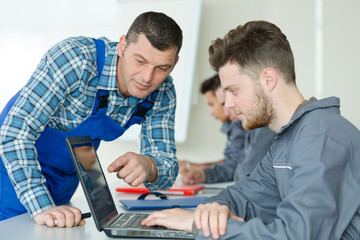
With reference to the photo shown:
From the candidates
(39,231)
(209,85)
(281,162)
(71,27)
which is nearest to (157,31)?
(281,162)

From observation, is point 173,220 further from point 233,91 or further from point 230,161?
point 230,161

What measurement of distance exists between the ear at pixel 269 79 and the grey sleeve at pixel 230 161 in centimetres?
130

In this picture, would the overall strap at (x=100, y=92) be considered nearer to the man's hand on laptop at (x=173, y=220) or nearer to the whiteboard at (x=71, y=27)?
the man's hand on laptop at (x=173, y=220)

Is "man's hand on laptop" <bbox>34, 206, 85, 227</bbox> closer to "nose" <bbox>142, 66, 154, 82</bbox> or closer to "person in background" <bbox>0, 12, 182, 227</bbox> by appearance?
"person in background" <bbox>0, 12, 182, 227</bbox>

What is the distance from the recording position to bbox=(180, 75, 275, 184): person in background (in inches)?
89.5

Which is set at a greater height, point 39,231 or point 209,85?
point 209,85

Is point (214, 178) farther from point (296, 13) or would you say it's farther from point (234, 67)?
point (296, 13)

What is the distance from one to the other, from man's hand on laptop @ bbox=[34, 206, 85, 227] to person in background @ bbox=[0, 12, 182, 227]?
0.14ft

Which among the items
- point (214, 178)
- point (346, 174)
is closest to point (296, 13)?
point (214, 178)

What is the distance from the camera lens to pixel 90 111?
1567 millimetres

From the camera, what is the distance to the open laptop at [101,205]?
1053mm

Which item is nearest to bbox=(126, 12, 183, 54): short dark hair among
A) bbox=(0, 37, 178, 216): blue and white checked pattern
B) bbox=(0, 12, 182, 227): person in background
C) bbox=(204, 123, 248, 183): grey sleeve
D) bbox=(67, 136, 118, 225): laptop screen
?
bbox=(0, 12, 182, 227): person in background

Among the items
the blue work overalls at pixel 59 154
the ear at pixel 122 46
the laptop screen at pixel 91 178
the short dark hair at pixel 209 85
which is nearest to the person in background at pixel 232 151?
the short dark hair at pixel 209 85

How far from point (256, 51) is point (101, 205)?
63 centimetres
